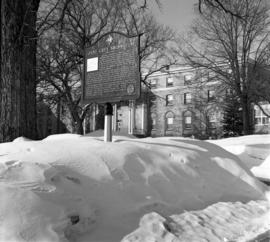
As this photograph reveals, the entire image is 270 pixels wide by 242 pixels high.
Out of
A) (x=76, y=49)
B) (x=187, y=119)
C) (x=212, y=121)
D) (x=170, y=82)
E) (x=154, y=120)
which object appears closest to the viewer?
(x=76, y=49)

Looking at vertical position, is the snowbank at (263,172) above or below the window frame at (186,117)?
below

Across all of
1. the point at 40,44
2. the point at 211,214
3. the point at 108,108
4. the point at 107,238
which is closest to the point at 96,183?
the point at 107,238

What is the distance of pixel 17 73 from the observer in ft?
25.0

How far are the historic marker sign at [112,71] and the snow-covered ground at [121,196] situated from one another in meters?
1.06

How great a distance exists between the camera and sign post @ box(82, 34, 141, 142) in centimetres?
600

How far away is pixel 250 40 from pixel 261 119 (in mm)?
21403

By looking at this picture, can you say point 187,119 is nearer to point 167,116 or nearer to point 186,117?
point 186,117

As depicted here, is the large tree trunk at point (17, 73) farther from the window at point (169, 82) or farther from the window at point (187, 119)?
the window at point (169, 82)

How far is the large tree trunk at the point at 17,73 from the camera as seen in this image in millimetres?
7445

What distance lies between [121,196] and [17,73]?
4.69m

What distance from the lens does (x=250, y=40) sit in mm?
24266

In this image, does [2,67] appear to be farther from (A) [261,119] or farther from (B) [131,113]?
(B) [131,113]

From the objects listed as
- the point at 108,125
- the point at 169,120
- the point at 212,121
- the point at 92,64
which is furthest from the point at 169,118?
the point at 108,125

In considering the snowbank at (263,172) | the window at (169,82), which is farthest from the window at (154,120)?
the snowbank at (263,172)
